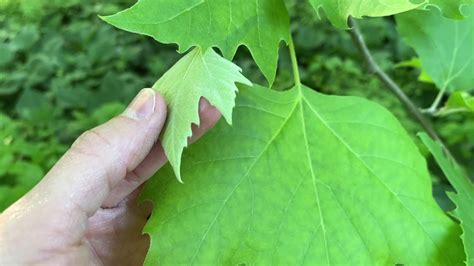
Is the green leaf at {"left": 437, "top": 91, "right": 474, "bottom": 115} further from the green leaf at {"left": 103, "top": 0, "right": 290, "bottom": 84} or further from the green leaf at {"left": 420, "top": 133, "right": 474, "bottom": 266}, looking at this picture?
the green leaf at {"left": 103, "top": 0, "right": 290, "bottom": 84}

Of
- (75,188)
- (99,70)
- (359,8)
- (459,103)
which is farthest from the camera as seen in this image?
(99,70)

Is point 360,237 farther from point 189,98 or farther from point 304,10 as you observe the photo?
point 304,10

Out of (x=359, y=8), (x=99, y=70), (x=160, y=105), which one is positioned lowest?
(x=99, y=70)

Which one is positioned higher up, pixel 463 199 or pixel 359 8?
pixel 359 8

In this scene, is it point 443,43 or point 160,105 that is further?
point 443,43

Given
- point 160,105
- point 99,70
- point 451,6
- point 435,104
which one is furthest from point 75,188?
point 99,70

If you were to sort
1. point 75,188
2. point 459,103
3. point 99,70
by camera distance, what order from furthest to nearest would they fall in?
1. point 99,70
2. point 459,103
3. point 75,188

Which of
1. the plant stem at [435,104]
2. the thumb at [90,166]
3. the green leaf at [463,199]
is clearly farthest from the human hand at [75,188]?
the plant stem at [435,104]

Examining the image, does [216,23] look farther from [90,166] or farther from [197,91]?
[90,166]
